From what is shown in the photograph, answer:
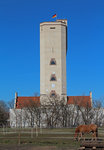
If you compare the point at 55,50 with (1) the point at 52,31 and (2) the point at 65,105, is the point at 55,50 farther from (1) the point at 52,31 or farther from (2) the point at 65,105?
(2) the point at 65,105

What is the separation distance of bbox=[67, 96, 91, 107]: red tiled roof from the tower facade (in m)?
7.62

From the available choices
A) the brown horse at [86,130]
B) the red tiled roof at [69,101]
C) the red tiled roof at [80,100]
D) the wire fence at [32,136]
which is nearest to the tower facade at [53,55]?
the red tiled roof at [69,101]

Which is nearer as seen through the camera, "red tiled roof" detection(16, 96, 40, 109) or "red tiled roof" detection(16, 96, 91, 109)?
"red tiled roof" detection(16, 96, 40, 109)

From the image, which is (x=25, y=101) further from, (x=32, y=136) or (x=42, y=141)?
(x=42, y=141)

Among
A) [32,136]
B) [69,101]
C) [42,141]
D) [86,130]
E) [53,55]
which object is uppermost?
[53,55]

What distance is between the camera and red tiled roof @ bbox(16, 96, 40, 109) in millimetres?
84750

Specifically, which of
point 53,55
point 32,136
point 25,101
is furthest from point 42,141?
point 25,101

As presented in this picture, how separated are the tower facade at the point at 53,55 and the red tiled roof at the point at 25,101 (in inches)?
213

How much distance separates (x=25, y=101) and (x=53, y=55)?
17111 mm

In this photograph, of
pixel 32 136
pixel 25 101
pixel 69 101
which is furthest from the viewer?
pixel 25 101

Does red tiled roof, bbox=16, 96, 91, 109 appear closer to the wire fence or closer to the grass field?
the wire fence

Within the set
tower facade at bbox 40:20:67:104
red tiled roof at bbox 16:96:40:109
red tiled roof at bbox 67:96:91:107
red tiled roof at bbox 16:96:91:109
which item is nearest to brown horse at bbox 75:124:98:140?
tower facade at bbox 40:20:67:104

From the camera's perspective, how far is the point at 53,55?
80875mm

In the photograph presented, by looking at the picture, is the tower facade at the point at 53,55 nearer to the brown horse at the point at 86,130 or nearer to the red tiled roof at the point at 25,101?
the red tiled roof at the point at 25,101
